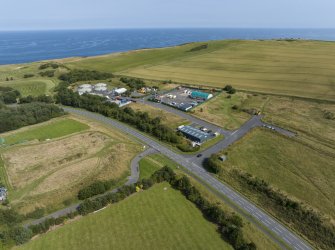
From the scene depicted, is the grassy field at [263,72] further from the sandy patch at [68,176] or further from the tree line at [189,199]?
the sandy patch at [68,176]

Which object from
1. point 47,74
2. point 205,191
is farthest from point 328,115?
point 47,74

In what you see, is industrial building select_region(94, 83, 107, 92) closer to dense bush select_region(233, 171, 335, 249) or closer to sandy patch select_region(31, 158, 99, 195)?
sandy patch select_region(31, 158, 99, 195)

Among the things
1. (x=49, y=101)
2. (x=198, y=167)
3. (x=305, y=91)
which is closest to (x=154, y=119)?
(x=198, y=167)

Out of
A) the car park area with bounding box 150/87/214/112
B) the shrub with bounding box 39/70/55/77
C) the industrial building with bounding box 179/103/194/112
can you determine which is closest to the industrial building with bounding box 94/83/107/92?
the car park area with bounding box 150/87/214/112

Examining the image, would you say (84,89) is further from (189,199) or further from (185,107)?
(189,199)

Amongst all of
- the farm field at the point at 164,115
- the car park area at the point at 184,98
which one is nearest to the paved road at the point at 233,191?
the farm field at the point at 164,115

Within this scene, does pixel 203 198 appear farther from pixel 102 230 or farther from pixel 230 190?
pixel 102 230
